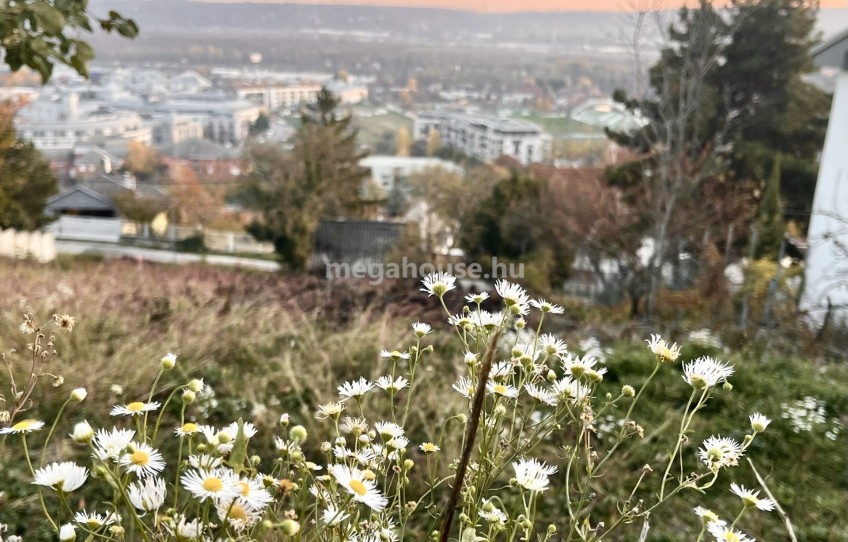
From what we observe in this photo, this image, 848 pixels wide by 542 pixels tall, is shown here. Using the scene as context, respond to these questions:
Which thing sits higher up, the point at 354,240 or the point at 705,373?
the point at 705,373

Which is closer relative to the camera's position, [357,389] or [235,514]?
[235,514]

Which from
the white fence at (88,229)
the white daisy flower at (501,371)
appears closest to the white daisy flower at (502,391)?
the white daisy flower at (501,371)

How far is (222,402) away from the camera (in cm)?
232

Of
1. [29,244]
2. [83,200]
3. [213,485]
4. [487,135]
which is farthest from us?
[487,135]

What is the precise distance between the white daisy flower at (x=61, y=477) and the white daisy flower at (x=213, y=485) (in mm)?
91

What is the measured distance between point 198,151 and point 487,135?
14.8 metres

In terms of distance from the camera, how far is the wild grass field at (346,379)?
1876 mm

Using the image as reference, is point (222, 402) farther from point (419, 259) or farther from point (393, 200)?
point (393, 200)

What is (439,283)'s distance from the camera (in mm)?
730

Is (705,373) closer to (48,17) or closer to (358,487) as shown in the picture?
(358,487)

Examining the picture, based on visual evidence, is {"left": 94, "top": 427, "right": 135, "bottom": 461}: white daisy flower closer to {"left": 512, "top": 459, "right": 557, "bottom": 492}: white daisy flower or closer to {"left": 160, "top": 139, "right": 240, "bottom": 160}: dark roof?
{"left": 512, "top": 459, "right": 557, "bottom": 492}: white daisy flower

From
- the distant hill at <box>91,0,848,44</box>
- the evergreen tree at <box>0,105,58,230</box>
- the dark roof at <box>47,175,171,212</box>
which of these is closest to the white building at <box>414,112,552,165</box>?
the distant hill at <box>91,0,848,44</box>

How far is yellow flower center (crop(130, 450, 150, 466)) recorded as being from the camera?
1.53 ft

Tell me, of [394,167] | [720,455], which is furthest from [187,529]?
[394,167]
